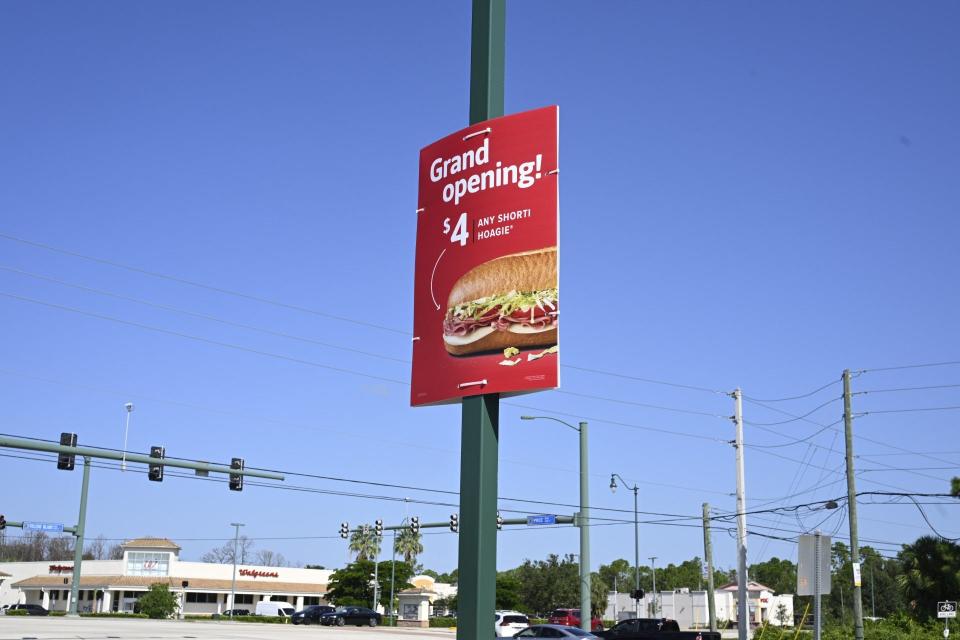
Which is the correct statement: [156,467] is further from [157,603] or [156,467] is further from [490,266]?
[157,603]

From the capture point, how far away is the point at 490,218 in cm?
1048

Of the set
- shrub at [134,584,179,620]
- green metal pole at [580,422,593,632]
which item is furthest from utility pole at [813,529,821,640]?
shrub at [134,584,179,620]

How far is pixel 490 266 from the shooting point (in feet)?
A: 34.0

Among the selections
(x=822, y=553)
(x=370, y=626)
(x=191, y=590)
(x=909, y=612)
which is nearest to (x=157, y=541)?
(x=191, y=590)

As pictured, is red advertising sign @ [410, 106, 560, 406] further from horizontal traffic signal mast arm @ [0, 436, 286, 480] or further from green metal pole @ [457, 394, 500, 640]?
horizontal traffic signal mast arm @ [0, 436, 286, 480]

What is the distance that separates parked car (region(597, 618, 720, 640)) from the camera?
43.1m

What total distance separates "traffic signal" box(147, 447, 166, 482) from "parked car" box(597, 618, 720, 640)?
64.6ft

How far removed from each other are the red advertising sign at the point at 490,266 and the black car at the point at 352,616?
61.1 meters

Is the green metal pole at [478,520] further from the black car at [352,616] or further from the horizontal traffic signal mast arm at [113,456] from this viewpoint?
the black car at [352,616]

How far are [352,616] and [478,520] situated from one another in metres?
62.5

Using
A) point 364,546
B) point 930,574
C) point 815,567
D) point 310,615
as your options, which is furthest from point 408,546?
point 815,567

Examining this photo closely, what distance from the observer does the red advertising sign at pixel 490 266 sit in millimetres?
9961

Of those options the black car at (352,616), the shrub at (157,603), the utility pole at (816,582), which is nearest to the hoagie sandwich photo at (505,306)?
the utility pole at (816,582)

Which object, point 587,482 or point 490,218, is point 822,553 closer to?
point 490,218
